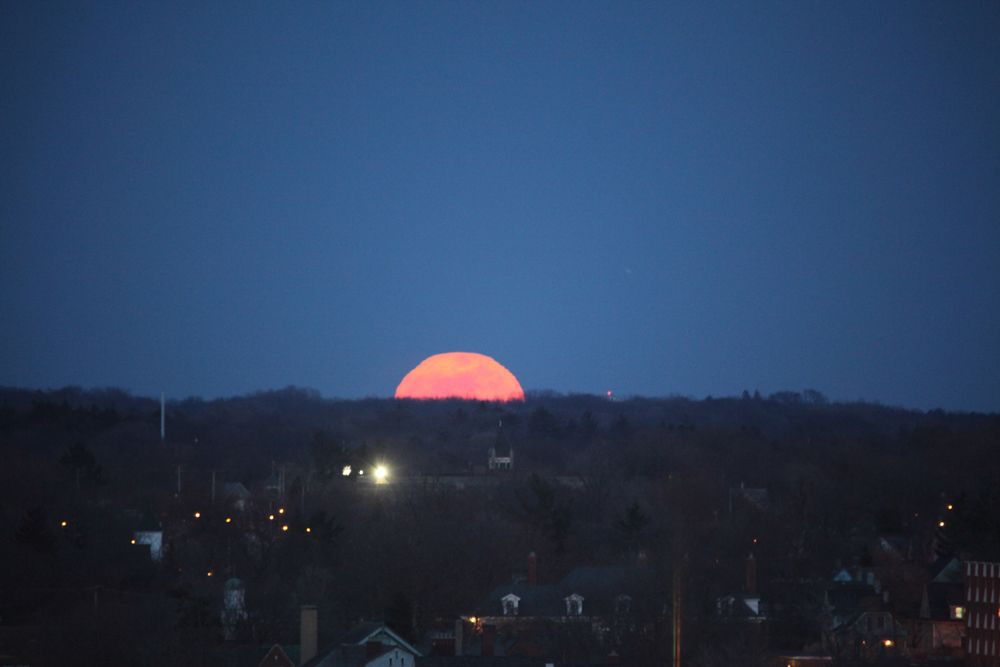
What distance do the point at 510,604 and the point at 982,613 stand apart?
58.2ft

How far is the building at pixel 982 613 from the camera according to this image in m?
43.6

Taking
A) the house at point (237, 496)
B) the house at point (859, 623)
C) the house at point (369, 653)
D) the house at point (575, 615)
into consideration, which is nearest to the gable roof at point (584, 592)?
the house at point (575, 615)

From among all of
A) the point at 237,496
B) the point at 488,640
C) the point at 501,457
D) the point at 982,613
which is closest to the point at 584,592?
the point at 488,640

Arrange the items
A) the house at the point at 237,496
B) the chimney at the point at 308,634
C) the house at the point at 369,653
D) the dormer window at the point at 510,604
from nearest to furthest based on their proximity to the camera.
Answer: the house at the point at 369,653
the chimney at the point at 308,634
the dormer window at the point at 510,604
the house at the point at 237,496

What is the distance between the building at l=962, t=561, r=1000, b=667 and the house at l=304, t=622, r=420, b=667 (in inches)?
827

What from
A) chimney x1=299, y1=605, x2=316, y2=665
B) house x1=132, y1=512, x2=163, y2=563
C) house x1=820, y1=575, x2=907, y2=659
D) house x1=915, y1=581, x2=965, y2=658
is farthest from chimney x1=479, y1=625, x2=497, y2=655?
house x1=132, y1=512, x2=163, y2=563

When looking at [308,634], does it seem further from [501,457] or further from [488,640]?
[501,457]

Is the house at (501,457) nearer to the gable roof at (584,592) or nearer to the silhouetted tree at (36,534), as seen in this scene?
the silhouetted tree at (36,534)

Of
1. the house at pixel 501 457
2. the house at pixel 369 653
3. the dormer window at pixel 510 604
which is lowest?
the dormer window at pixel 510 604

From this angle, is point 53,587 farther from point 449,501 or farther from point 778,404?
point 778,404

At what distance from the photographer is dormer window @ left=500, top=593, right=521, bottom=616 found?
45.0m

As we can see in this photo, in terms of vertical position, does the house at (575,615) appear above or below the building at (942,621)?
above

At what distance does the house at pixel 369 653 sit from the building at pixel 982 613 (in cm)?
2102

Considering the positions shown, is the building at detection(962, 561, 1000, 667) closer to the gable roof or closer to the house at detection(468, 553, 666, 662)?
the gable roof
